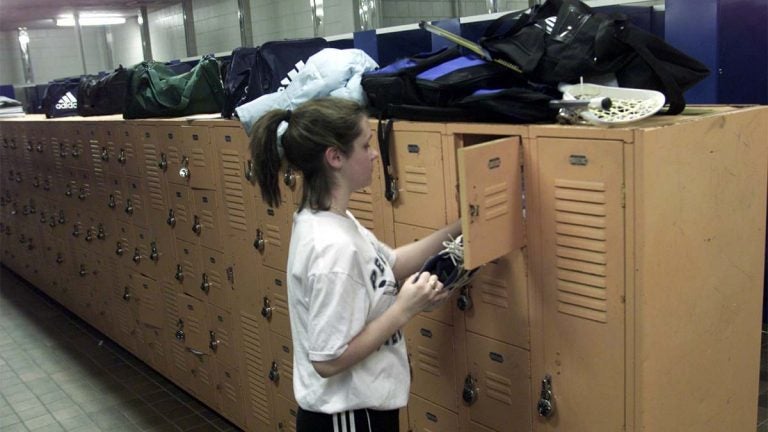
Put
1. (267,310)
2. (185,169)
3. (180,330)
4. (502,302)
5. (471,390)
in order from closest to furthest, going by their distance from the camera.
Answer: (502,302) < (471,390) < (267,310) < (185,169) < (180,330)

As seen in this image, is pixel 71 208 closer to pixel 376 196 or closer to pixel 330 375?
pixel 376 196

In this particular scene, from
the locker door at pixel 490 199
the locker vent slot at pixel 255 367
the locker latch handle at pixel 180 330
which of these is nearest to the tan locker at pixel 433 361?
the locker door at pixel 490 199

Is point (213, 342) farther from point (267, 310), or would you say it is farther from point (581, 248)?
point (581, 248)

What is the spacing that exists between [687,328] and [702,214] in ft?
0.94

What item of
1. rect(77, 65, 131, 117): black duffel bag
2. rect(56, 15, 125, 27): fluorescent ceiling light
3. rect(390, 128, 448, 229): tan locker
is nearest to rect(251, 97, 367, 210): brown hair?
rect(390, 128, 448, 229): tan locker

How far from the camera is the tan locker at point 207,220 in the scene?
3.26 m

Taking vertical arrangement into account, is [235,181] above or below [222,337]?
above

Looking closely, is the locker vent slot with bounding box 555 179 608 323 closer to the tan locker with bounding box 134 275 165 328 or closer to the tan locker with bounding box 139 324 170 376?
the tan locker with bounding box 134 275 165 328

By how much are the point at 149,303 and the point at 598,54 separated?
325cm

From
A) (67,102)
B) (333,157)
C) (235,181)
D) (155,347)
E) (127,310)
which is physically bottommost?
(155,347)

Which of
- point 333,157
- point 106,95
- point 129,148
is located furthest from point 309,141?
point 106,95

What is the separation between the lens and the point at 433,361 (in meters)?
2.22

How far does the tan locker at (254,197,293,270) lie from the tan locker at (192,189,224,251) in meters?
0.39

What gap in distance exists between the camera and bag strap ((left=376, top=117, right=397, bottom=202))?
217cm
